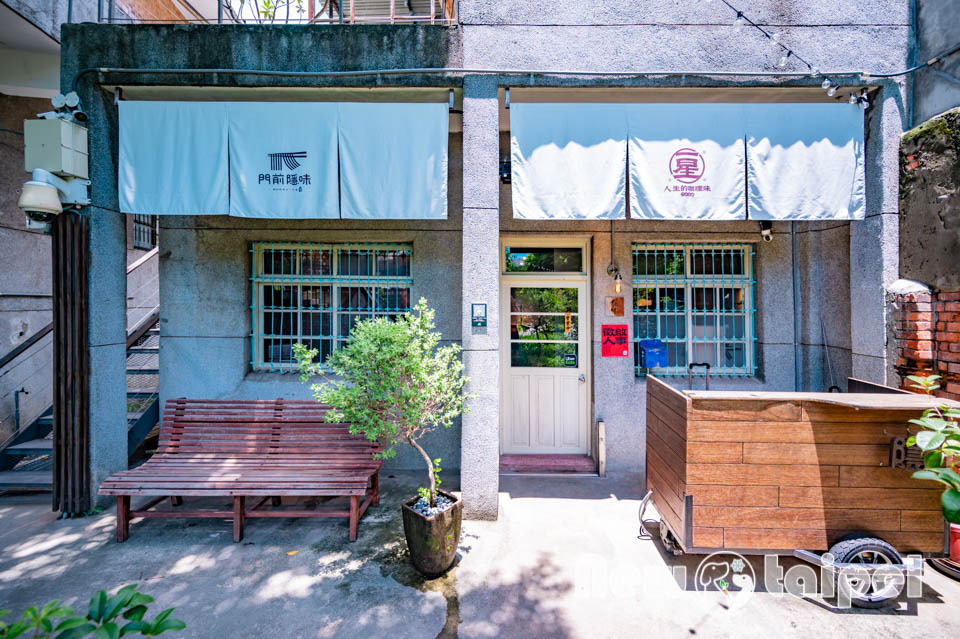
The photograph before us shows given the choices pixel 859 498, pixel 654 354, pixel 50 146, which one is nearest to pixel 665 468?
pixel 859 498

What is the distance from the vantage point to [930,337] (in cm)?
461

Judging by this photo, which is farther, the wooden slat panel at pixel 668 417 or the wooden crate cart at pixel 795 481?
the wooden slat panel at pixel 668 417

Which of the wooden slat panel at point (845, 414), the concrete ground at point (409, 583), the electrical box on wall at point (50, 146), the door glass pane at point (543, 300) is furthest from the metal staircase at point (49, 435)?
the wooden slat panel at point (845, 414)

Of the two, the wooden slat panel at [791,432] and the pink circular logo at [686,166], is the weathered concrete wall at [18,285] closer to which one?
the wooden slat panel at [791,432]

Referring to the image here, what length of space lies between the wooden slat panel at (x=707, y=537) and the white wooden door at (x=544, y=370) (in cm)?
289

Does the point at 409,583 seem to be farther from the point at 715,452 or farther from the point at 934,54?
the point at 934,54

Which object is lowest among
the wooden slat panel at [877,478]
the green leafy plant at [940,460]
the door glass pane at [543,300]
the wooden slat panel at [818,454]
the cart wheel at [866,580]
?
the cart wheel at [866,580]

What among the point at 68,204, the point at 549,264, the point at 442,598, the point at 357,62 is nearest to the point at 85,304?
the point at 68,204

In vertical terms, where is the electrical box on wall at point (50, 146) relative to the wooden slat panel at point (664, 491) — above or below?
above

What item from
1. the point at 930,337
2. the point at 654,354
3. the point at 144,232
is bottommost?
the point at 654,354

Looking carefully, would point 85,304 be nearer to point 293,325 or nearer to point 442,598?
point 293,325

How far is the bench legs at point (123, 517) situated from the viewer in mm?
4332

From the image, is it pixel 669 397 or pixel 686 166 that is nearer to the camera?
pixel 669 397

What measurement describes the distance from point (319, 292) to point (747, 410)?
213 inches
